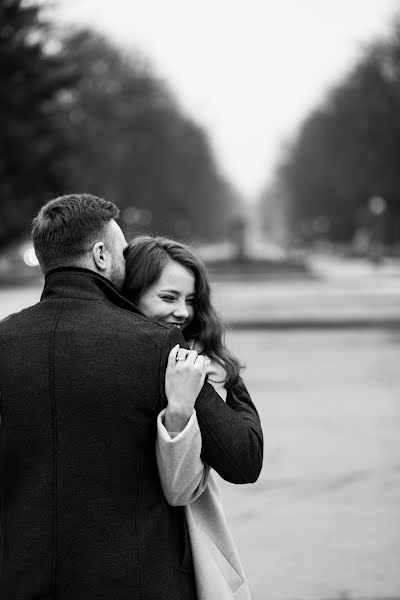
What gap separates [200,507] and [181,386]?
39 cm

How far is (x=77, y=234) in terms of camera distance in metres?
2.39

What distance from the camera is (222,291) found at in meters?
32.8

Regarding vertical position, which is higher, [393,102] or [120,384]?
[393,102]

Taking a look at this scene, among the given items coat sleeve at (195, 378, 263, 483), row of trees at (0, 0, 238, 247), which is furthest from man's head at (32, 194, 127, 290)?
row of trees at (0, 0, 238, 247)

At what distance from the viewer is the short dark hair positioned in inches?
93.4

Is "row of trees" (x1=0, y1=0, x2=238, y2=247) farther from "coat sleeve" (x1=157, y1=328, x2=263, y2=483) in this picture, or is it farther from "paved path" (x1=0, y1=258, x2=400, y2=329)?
"coat sleeve" (x1=157, y1=328, x2=263, y2=483)

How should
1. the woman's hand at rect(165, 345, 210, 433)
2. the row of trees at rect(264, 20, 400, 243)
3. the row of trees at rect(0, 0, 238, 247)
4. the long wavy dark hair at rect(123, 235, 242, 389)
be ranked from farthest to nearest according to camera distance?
the row of trees at rect(264, 20, 400, 243), the row of trees at rect(0, 0, 238, 247), the long wavy dark hair at rect(123, 235, 242, 389), the woman's hand at rect(165, 345, 210, 433)

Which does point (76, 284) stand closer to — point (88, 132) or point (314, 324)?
point (314, 324)

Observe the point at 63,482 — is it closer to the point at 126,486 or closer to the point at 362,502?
the point at 126,486

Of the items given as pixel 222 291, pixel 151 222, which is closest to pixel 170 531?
pixel 222 291

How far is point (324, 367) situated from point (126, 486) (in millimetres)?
11895

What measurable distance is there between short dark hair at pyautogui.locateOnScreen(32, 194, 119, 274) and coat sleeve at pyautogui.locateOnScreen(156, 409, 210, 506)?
0.42m

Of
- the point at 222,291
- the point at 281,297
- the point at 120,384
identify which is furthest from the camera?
the point at 222,291

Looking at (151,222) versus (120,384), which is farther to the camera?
(151,222)
